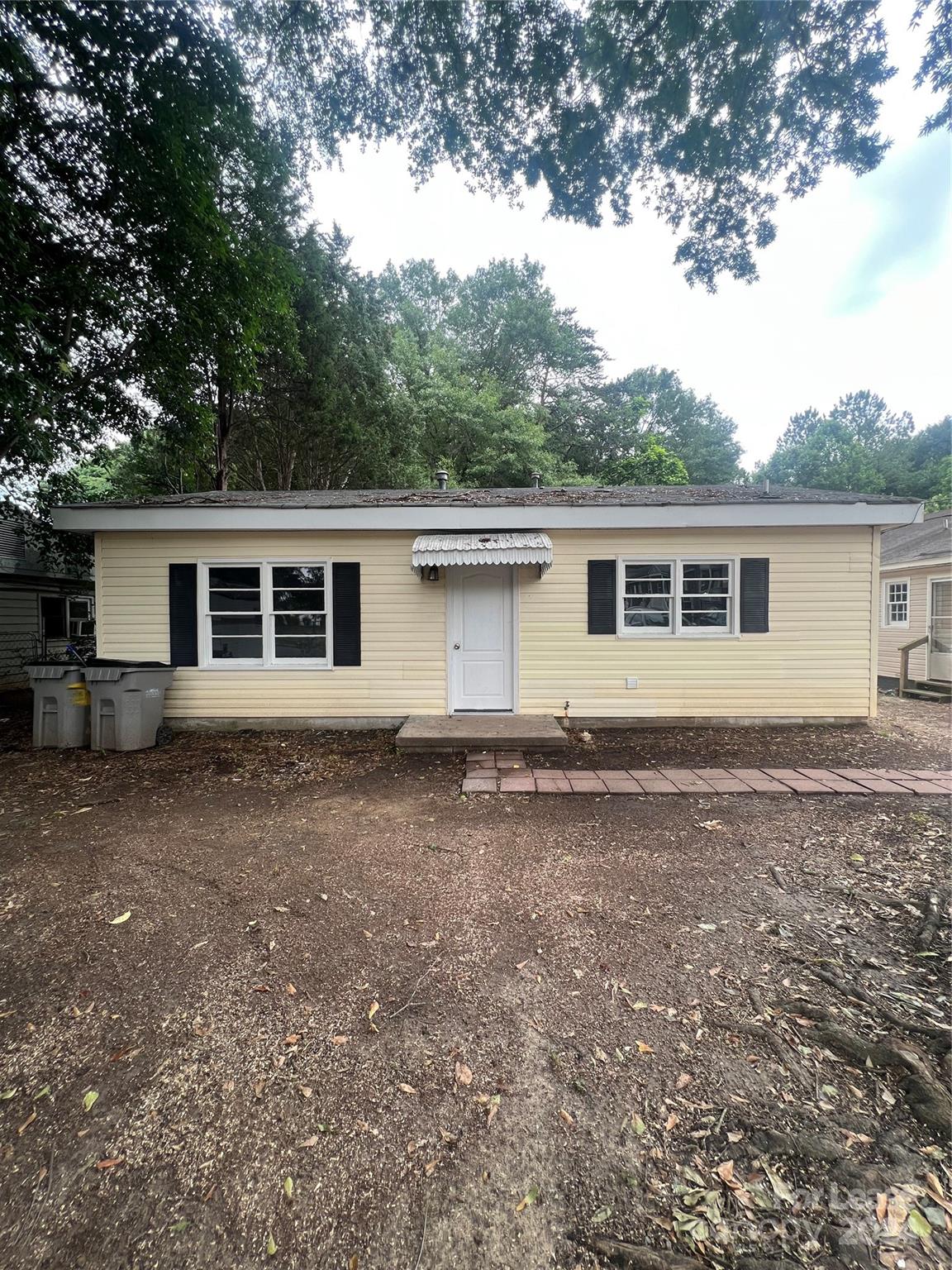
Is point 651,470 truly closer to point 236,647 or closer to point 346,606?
point 346,606

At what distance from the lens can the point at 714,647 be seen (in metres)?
7.25

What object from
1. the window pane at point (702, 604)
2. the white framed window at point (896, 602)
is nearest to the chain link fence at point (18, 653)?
the window pane at point (702, 604)

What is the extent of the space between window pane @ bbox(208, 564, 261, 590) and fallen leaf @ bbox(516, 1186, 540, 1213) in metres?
7.09

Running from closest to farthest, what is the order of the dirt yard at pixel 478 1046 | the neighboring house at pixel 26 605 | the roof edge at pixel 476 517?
1. the dirt yard at pixel 478 1046
2. the roof edge at pixel 476 517
3. the neighboring house at pixel 26 605

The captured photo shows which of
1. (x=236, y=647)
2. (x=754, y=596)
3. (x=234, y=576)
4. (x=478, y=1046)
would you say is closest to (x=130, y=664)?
(x=236, y=647)

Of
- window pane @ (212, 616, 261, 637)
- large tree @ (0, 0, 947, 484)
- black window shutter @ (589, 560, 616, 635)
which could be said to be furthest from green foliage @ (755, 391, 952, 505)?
window pane @ (212, 616, 261, 637)

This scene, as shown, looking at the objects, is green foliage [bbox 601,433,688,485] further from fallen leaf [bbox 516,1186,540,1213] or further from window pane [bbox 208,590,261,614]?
fallen leaf [bbox 516,1186,540,1213]

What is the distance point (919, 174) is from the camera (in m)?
5.02

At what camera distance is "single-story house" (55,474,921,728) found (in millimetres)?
7211

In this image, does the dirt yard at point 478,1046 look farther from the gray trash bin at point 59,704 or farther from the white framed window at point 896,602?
the white framed window at point 896,602

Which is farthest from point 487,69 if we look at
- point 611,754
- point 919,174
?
point 611,754

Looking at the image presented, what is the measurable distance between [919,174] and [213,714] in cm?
1017

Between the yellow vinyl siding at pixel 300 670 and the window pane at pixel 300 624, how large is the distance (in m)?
0.57

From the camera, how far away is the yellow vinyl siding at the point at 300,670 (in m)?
7.28
